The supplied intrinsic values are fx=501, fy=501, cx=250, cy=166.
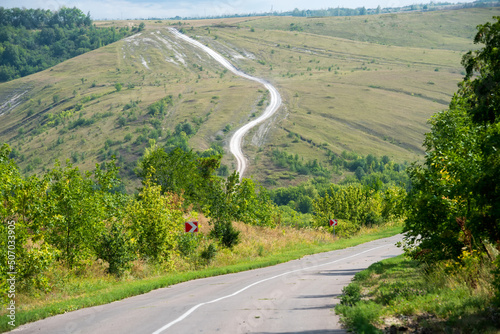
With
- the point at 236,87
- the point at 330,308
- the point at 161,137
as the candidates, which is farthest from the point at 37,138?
the point at 330,308

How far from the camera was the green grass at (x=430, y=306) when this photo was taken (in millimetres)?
9523

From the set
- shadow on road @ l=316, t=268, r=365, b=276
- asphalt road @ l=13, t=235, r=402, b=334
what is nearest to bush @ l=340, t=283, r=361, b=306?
asphalt road @ l=13, t=235, r=402, b=334

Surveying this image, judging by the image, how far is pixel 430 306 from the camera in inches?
434

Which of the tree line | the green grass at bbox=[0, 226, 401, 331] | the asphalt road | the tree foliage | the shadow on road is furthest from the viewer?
the shadow on road

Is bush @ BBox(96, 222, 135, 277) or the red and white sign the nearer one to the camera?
bush @ BBox(96, 222, 135, 277)

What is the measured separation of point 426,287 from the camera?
44.3 ft

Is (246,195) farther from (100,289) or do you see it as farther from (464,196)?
(464,196)

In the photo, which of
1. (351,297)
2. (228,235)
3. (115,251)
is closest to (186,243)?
(228,235)

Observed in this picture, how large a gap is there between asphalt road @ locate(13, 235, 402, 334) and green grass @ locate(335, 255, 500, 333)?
0.75 metres

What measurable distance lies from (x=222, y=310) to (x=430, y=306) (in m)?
4.85

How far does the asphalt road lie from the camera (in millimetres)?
10391

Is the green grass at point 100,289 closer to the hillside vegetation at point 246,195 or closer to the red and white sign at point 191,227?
the hillside vegetation at point 246,195

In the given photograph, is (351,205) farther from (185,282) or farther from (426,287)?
(426,287)

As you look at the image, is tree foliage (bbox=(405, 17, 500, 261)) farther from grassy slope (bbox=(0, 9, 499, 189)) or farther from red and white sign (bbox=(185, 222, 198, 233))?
grassy slope (bbox=(0, 9, 499, 189))
